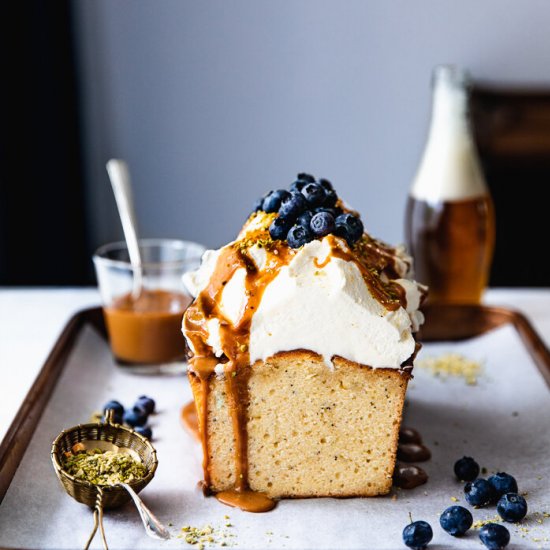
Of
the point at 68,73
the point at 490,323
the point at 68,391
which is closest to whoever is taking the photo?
the point at 68,391

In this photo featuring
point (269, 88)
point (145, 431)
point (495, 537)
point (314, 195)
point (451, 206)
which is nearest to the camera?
point (495, 537)

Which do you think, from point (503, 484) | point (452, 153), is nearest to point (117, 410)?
point (503, 484)

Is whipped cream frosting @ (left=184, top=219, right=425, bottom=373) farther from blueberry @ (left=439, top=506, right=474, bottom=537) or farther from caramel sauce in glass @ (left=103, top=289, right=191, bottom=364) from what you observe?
caramel sauce in glass @ (left=103, top=289, right=191, bottom=364)

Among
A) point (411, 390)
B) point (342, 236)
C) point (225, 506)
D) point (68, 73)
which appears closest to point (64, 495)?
point (225, 506)

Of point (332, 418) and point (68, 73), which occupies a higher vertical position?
point (68, 73)

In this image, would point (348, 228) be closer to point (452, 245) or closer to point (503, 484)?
point (503, 484)

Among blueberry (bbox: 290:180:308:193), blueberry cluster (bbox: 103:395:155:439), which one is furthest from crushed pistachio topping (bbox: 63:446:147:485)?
blueberry (bbox: 290:180:308:193)

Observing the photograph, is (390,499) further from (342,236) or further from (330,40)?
(330,40)

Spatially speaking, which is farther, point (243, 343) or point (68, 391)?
point (68, 391)
